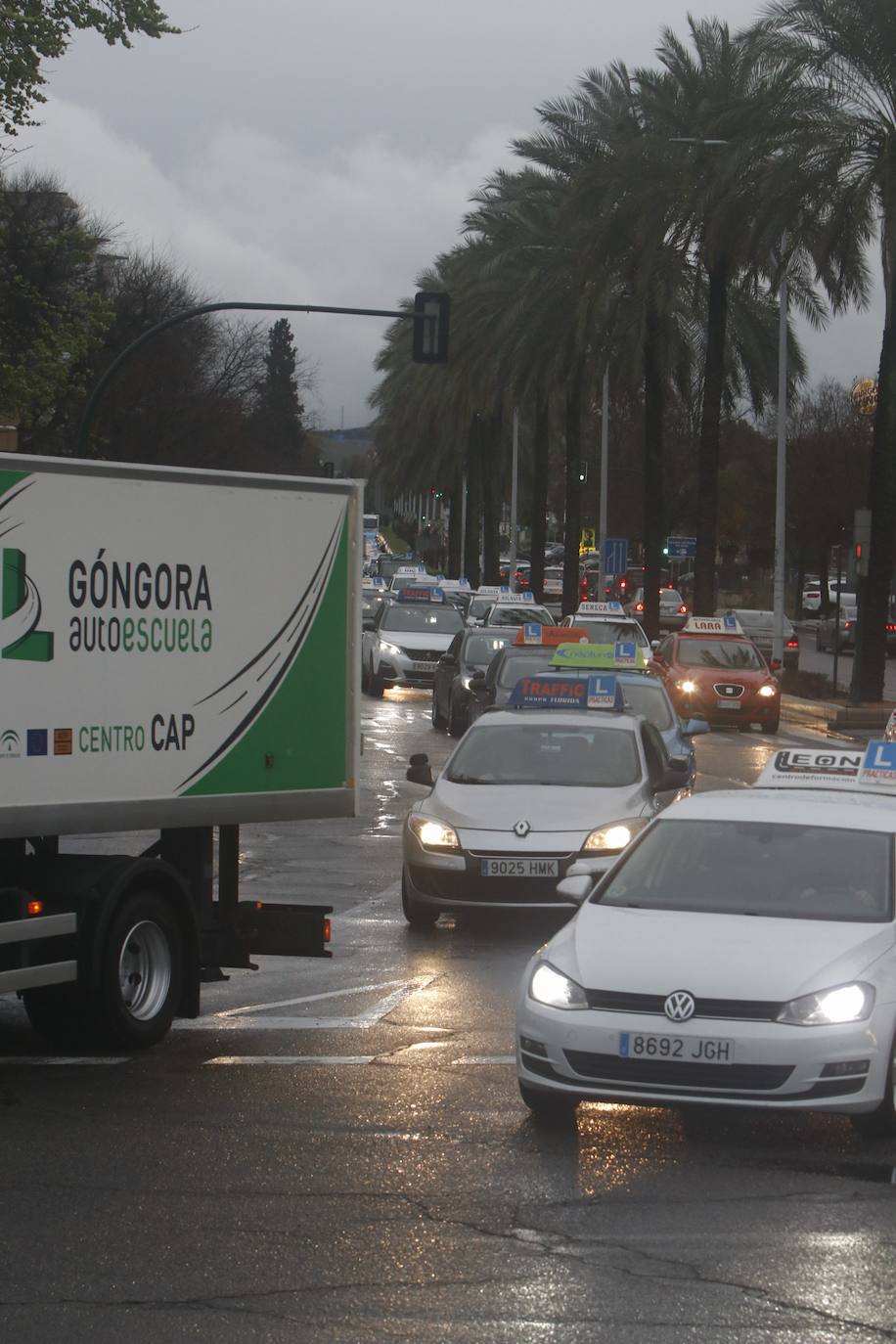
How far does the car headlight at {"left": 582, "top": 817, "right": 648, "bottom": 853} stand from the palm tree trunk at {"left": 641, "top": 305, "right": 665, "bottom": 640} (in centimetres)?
3273

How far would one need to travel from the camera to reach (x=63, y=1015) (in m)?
9.71

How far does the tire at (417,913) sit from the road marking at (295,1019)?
7.06ft

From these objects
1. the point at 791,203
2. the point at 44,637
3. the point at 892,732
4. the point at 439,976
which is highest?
the point at 791,203

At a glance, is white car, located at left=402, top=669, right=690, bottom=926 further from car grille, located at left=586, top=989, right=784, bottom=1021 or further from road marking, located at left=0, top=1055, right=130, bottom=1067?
car grille, located at left=586, top=989, right=784, bottom=1021

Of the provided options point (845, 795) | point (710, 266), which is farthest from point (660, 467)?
point (845, 795)

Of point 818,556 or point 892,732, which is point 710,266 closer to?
point 892,732

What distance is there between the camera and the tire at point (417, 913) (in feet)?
45.0

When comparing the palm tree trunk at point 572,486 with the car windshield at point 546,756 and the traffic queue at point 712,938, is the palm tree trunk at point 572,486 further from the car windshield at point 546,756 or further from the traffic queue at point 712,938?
the traffic queue at point 712,938

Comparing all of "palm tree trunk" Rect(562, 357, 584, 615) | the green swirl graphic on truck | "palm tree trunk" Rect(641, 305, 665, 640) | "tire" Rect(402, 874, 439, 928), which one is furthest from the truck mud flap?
"palm tree trunk" Rect(562, 357, 584, 615)

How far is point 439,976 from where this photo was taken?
1197cm

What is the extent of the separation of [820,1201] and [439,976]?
5171mm

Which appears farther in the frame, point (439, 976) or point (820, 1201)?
point (439, 976)

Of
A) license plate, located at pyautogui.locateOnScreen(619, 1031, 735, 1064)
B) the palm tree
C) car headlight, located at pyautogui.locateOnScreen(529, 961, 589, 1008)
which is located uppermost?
the palm tree

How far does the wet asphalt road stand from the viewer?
568 centimetres
